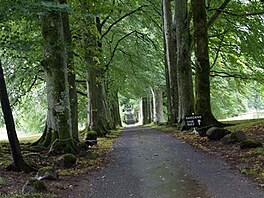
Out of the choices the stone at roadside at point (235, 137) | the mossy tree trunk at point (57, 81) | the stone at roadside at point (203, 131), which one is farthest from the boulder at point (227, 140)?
the mossy tree trunk at point (57, 81)

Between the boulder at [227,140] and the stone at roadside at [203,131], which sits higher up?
the stone at roadside at [203,131]

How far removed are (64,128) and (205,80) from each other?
612 cm

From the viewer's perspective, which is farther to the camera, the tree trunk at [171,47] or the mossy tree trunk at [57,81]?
the tree trunk at [171,47]

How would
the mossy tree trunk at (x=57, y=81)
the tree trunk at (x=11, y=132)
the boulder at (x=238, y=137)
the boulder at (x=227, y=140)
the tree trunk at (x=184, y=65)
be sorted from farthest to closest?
1. the tree trunk at (x=184, y=65)
2. the mossy tree trunk at (x=57, y=81)
3. the boulder at (x=227, y=140)
4. the boulder at (x=238, y=137)
5. the tree trunk at (x=11, y=132)

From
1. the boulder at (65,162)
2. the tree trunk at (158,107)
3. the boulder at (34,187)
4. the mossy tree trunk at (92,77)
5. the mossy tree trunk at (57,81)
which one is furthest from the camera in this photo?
the tree trunk at (158,107)

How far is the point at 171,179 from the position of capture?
Result: 7.20 meters

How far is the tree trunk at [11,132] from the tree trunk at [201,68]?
8170mm

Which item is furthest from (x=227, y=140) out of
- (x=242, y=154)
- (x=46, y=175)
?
(x=46, y=175)

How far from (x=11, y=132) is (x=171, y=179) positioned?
3.41m

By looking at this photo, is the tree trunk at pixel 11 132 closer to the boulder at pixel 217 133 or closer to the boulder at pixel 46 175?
the boulder at pixel 46 175

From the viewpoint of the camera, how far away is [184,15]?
62.7 feet

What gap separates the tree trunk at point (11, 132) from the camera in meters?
8.00

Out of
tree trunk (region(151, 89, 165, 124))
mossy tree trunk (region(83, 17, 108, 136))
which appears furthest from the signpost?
tree trunk (region(151, 89, 165, 124))

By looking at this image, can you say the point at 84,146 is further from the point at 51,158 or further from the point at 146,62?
the point at 146,62
